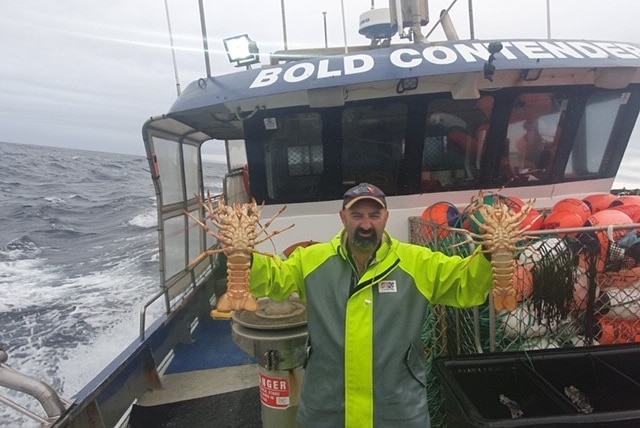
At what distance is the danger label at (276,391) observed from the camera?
3.05m

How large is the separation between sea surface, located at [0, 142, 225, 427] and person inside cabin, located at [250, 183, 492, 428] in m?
1.92

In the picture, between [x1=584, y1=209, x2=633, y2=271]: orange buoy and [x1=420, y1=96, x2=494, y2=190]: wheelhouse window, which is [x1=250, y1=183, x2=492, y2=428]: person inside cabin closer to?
[x1=584, y1=209, x2=633, y2=271]: orange buoy

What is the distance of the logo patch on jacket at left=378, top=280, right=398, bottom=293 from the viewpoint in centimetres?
221

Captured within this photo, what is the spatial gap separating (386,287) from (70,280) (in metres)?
11.5

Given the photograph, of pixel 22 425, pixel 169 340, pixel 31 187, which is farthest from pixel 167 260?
pixel 31 187

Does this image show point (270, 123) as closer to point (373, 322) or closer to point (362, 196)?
point (362, 196)

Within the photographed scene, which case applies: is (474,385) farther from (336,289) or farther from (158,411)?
(158,411)

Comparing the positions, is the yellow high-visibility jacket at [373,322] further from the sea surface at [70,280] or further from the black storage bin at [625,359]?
the sea surface at [70,280]

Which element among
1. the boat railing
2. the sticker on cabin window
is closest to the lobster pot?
the boat railing

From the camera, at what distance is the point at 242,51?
4891 mm

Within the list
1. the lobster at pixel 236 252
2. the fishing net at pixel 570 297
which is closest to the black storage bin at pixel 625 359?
the fishing net at pixel 570 297

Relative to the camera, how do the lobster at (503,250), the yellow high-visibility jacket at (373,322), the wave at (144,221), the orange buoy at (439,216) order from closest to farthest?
the lobster at (503,250) < the yellow high-visibility jacket at (373,322) < the orange buoy at (439,216) < the wave at (144,221)

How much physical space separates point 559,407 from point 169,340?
4.26m

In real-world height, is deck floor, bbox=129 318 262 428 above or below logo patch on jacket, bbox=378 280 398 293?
below
